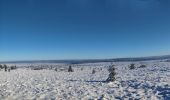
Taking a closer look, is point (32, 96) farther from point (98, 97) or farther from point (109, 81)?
point (109, 81)

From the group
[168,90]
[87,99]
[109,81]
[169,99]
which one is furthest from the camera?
[109,81]

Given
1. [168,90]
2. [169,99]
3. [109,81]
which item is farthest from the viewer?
[109,81]

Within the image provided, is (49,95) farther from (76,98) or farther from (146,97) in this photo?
(146,97)

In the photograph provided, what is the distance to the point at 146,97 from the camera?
36.7 feet

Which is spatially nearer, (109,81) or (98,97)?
(98,97)

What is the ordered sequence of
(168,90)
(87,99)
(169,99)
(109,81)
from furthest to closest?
1. (109,81)
2. (168,90)
3. (87,99)
4. (169,99)

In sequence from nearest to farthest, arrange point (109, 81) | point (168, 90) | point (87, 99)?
1. point (87, 99)
2. point (168, 90)
3. point (109, 81)

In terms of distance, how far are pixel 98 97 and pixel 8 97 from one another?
16.4 ft

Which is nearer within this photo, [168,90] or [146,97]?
[146,97]

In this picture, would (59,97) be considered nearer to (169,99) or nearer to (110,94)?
(110,94)

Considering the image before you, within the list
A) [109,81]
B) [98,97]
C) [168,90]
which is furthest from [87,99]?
[109,81]

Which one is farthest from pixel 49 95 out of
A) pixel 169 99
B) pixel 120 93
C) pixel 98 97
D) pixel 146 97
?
Result: pixel 169 99

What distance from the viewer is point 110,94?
1248cm

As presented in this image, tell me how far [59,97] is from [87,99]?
1617 millimetres
